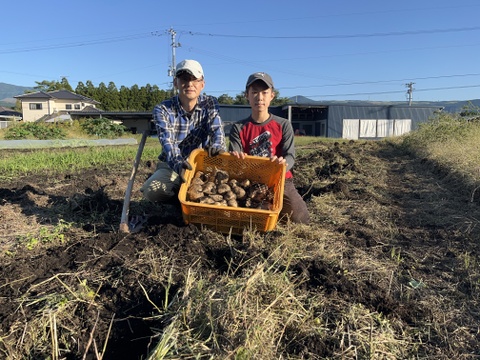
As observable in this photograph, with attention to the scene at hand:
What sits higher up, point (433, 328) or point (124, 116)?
point (124, 116)

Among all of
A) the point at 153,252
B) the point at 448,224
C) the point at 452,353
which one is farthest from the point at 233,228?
the point at 448,224

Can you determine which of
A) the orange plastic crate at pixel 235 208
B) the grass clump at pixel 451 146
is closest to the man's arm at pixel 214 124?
the orange plastic crate at pixel 235 208

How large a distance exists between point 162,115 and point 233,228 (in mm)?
1366

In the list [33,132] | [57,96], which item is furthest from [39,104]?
[33,132]

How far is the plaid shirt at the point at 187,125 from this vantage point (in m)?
3.33

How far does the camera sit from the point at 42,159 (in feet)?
28.3

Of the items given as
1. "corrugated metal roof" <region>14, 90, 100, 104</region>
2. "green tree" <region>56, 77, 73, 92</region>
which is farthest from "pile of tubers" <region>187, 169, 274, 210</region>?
"green tree" <region>56, 77, 73, 92</region>

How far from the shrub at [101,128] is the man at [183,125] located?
24.3 metres

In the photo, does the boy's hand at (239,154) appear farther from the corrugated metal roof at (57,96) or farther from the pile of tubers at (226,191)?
the corrugated metal roof at (57,96)

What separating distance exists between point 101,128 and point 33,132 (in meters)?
4.82

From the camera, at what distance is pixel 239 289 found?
5.77ft

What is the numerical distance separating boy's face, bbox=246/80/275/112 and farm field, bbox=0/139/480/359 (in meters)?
1.26

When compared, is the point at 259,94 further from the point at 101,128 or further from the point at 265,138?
the point at 101,128

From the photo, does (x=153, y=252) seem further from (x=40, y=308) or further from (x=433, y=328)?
(x=433, y=328)
